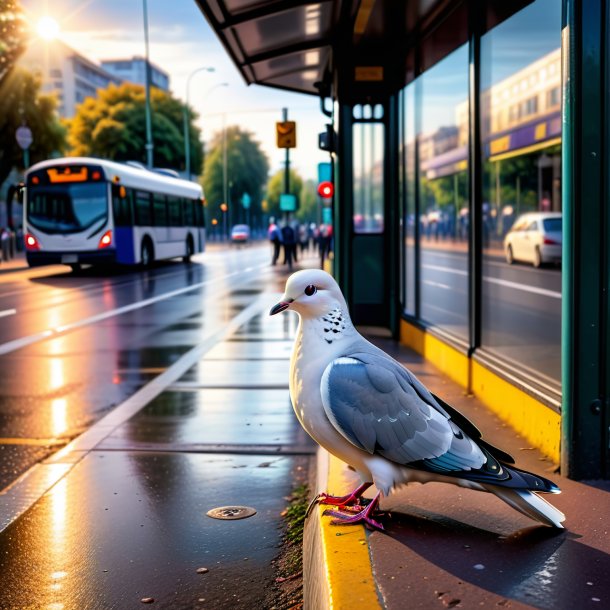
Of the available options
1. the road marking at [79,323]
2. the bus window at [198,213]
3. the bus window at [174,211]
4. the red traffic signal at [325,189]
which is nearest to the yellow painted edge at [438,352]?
the road marking at [79,323]

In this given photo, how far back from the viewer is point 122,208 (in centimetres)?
2712

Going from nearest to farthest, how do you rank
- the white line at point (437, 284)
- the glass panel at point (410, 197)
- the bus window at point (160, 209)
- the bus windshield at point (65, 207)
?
1. the white line at point (437, 284)
2. the glass panel at point (410, 197)
3. the bus windshield at point (65, 207)
4. the bus window at point (160, 209)

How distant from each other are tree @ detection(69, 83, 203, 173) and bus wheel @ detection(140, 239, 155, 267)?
124 ft

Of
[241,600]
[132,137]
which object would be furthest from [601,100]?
[132,137]

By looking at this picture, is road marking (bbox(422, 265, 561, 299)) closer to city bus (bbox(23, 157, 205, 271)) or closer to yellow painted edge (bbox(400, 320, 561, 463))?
yellow painted edge (bbox(400, 320, 561, 463))

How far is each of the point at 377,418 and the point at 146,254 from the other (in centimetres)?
2709

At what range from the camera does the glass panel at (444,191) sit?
24.2 ft

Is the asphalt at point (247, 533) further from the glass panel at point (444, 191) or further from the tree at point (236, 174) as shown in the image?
the tree at point (236, 174)

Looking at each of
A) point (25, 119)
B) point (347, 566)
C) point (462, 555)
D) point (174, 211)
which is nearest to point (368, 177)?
point (462, 555)

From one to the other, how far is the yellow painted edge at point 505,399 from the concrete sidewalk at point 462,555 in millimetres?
395

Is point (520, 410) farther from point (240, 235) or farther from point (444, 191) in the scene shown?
point (240, 235)

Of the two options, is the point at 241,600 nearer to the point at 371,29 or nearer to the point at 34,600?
the point at 34,600

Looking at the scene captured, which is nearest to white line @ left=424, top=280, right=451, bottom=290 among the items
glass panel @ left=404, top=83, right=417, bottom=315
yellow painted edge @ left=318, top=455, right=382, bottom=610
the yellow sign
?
glass panel @ left=404, top=83, right=417, bottom=315

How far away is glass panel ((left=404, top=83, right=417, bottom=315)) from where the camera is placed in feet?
32.3
